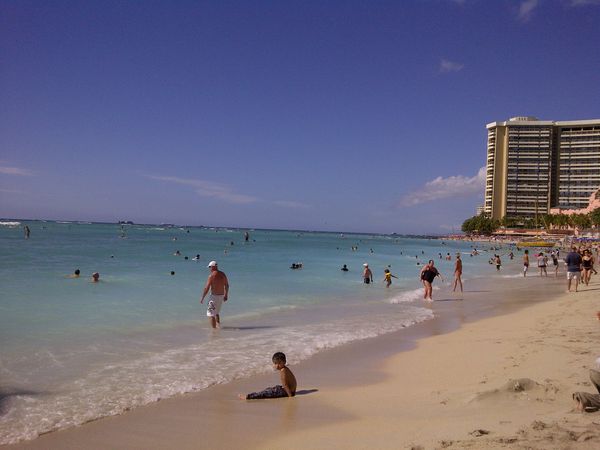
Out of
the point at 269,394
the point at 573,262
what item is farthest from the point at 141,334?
the point at 573,262

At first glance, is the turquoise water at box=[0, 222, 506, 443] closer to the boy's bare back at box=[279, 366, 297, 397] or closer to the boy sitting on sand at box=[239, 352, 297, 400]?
the boy sitting on sand at box=[239, 352, 297, 400]

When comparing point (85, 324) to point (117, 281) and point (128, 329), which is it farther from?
point (117, 281)

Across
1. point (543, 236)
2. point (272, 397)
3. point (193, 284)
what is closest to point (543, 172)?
point (543, 236)

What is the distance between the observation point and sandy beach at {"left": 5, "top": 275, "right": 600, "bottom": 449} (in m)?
4.21

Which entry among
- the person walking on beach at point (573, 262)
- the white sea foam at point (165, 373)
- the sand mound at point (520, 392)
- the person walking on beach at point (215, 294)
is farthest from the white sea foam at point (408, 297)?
the sand mound at point (520, 392)

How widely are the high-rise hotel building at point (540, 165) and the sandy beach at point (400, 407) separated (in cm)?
13228

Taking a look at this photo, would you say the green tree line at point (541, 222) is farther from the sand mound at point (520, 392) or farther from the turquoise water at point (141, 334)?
the sand mound at point (520, 392)

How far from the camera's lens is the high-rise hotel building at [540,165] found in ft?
413

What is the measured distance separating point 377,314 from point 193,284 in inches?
363

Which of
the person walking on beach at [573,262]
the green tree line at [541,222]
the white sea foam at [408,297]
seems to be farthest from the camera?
the green tree line at [541,222]

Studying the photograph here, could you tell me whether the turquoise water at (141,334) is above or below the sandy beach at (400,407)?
below

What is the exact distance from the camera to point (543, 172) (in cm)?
13050

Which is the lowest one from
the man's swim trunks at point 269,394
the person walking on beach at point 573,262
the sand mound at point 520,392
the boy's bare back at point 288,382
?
the man's swim trunks at point 269,394

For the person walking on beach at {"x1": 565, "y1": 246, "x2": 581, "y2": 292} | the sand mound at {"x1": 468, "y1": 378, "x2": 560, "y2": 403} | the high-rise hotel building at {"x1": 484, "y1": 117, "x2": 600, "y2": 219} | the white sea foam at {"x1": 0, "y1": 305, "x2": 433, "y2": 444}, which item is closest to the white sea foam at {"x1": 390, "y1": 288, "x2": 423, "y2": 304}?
the white sea foam at {"x1": 0, "y1": 305, "x2": 433, "y2": 444}
